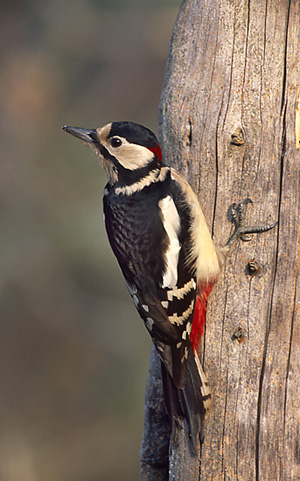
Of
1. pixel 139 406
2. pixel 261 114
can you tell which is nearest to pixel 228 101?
pixel 261 114

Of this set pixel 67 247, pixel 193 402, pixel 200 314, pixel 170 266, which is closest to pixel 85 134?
pixel 170 266

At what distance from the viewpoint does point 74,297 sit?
6.85m

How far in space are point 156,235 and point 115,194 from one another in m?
0.33

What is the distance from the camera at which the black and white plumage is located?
2.53 m

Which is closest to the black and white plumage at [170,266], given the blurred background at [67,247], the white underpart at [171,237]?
the white underpart at [171,237]

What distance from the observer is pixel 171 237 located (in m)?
2.61

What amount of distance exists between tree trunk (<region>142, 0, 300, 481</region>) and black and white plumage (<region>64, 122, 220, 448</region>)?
0.22ft

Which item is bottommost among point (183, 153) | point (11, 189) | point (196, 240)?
point (196, 240)

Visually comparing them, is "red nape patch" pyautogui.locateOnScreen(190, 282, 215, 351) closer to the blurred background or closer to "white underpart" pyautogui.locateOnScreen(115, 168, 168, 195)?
"white underpart" pyautogui.locateOnScreen(115, 168, 168, 195)

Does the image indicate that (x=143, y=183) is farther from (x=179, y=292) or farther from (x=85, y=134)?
(x=179, y=292)

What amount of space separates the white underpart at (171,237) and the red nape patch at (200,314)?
12cm

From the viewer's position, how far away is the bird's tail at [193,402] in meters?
2.48

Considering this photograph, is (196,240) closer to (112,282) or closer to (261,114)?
(261,114)

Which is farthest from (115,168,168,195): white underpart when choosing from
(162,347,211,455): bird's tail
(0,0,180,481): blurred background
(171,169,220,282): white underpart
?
(0,0,180,481): blurred background
